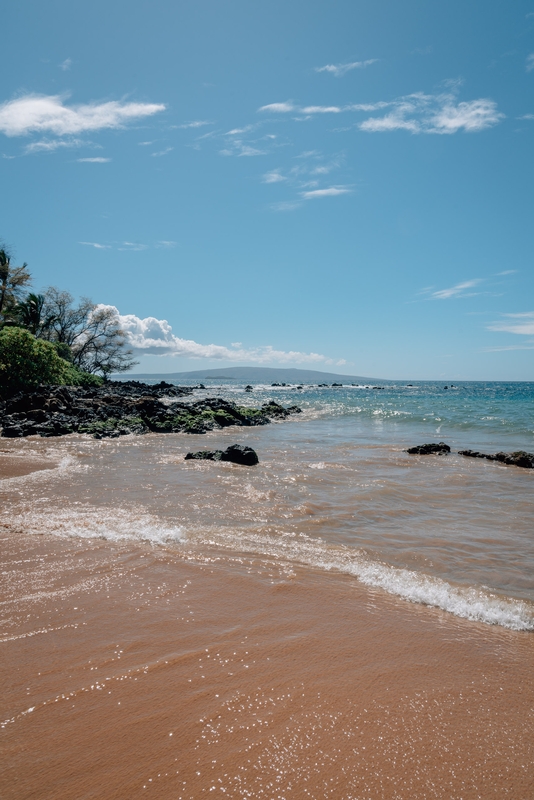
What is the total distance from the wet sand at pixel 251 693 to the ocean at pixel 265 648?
12 millimetres

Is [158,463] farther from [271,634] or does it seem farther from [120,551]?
[271,634]

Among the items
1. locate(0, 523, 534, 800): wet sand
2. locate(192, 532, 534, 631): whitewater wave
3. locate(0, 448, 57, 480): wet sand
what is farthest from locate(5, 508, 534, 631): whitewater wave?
locate(0, 448, 57, 480): wet sand

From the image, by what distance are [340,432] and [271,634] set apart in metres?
17.9

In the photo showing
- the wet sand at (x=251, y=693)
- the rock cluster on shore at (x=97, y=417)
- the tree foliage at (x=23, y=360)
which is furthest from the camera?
the tree foliage at (x=23, y=360)

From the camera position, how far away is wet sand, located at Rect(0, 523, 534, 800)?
2221 millimetres

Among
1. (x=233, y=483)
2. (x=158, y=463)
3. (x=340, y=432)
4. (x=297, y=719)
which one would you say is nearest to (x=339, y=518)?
(x=233, y=483)

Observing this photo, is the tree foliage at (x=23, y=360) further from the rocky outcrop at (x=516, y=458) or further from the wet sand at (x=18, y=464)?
the rocky outcrop at (x=516, y=458)

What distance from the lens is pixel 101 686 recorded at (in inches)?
111

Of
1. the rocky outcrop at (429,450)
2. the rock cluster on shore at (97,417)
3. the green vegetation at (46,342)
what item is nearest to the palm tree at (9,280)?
the green vegetation at (46,342)

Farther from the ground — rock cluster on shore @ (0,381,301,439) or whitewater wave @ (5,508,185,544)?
rock cluster on shore @ (0,381,301,439)

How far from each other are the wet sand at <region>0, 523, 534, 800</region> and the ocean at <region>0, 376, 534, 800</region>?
0.01m

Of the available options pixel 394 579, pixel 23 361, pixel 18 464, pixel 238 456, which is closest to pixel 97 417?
pixel 23 361

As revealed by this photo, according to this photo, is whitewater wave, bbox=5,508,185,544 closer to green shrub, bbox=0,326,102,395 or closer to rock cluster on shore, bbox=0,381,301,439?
rock cluster on shore, bbox=0,381,301,439

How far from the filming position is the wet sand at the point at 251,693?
2221 millimetres
